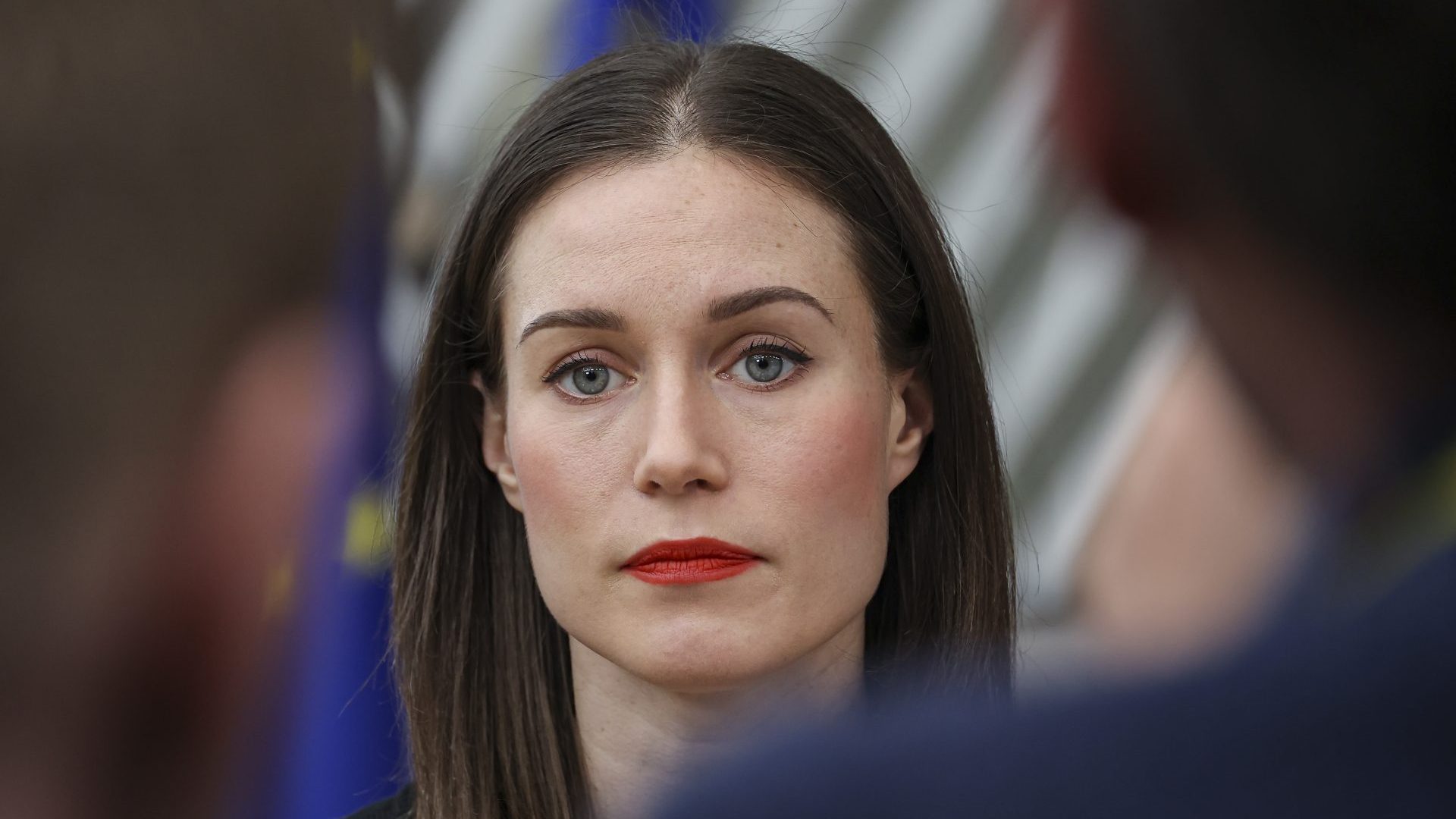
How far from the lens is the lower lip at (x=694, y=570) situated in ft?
6.26

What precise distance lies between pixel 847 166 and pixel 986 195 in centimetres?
121

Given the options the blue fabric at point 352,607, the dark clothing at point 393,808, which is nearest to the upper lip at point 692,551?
the dark clothing at point 393,808

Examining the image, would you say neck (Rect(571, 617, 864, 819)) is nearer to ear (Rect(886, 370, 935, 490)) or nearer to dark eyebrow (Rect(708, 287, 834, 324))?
ear (Rect(886, 370, 935, 490))

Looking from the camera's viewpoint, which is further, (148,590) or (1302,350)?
(148,590)

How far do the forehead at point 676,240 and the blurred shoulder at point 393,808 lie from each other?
0.77 meters

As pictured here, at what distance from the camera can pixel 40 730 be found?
A: 3051 mm

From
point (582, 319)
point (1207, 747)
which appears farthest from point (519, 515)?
point (1207, 747)

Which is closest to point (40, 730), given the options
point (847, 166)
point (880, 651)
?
point (880, 651)

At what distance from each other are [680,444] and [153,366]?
177 centimetres

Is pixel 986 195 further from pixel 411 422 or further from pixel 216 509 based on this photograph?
pixel 216 509

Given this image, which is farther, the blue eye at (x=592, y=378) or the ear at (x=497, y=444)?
the ear at (x=497, y=444)

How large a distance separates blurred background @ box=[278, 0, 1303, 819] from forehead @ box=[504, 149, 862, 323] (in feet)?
3.52

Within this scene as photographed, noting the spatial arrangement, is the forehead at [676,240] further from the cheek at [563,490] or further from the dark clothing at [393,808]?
the dark clothing at [393,808]

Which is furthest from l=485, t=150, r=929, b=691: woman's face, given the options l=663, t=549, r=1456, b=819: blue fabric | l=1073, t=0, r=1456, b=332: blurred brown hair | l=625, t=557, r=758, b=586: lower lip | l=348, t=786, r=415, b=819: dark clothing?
l=663, t=549, r=1456, b=819: blue fabric
